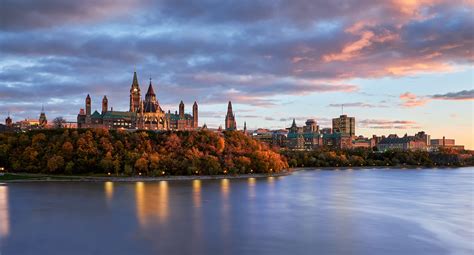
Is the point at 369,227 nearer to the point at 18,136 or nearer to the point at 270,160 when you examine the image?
the point at 270,160

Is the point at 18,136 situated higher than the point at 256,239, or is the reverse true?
the point at 18,136

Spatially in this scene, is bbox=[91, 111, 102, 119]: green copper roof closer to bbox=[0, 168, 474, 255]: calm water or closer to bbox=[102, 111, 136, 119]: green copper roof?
bbox=[102, 111, 136, 119]: green copper roof

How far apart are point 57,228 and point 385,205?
113ft

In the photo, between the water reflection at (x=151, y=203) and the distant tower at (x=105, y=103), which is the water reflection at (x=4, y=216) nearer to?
the water reflection at (x=151, y=203)

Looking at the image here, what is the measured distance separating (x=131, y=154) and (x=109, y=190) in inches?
914

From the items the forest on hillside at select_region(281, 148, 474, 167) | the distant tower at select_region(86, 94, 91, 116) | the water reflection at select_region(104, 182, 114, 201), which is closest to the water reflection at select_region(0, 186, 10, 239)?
the water reflection at select_region(104, 182, 114, 201)

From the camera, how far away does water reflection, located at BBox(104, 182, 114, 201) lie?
2211 inches

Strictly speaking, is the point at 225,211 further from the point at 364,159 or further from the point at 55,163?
the point at 364,159

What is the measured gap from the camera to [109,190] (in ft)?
207

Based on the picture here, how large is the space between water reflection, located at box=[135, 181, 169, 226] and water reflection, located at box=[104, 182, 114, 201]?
10.2 feet

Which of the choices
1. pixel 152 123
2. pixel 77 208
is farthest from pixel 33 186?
pixel 152 123

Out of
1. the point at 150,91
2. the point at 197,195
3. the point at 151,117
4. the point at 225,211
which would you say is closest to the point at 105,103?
the point at 150,91

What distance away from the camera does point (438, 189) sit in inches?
2795

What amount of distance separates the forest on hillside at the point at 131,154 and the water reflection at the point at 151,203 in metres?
16.1
